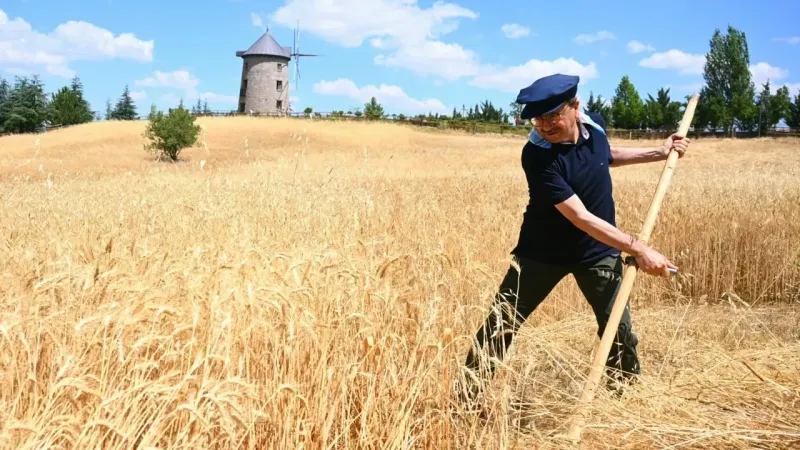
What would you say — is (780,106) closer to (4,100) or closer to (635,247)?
(635,247)

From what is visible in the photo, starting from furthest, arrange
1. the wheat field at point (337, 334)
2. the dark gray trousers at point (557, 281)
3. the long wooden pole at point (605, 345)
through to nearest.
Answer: the dark gray trousers at point (557, 281) < the long wooden pole at point (605, 345) < the wheat field at point (337, 334)

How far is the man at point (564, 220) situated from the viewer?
120 inches

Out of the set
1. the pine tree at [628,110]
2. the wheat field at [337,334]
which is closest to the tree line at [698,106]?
the pine tree at [628,110]

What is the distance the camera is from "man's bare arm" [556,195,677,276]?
9.57 feet

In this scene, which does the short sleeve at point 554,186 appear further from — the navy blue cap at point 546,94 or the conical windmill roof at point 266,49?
Answer: the conical windmill roof at point 266,49

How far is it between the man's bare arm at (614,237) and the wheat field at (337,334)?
1.80 feet

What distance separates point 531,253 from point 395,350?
1.00 metres

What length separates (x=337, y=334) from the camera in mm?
2633

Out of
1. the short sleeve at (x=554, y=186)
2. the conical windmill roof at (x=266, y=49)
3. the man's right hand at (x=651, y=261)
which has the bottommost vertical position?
the man's right hand at (x=651, y=261)

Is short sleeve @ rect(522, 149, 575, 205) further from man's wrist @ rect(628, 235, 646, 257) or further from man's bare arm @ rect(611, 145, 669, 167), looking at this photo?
man's bare arm @ rect(611, 145, 669, 167)

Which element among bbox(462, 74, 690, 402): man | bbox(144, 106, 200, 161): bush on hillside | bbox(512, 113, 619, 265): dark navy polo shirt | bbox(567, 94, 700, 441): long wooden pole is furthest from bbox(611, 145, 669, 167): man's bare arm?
bbox(144, 106, 200, 161): bush on hillside

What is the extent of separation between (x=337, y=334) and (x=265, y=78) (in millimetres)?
60676

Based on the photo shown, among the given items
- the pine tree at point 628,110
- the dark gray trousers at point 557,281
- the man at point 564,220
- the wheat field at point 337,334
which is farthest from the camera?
the pine tree at point 628,110

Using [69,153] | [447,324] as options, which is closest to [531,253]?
[447,324]
